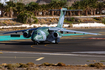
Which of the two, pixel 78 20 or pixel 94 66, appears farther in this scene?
pixel 78 20

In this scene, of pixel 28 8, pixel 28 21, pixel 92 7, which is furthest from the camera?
pixel 92 7

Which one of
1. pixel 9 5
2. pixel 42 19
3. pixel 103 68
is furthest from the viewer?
pixel 9 5

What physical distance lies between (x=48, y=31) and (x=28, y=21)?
7656 cm

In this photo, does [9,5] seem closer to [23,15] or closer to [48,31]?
[23,15]

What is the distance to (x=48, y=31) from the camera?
137ft

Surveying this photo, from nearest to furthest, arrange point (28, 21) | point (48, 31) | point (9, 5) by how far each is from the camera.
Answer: point (48, 31) < point (28, 21) < point (9, 5)

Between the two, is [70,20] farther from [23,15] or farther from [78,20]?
[23,15]

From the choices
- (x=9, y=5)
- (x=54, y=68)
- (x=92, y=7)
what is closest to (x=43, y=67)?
(x=54, y=68)

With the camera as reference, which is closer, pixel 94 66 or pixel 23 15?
pixel 94 66

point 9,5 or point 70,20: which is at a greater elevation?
point 9,5

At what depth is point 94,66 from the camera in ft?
62.1

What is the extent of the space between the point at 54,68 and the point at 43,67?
935 millimetres

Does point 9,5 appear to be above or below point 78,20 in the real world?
above

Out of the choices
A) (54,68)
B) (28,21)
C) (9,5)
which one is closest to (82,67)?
(54,68)
